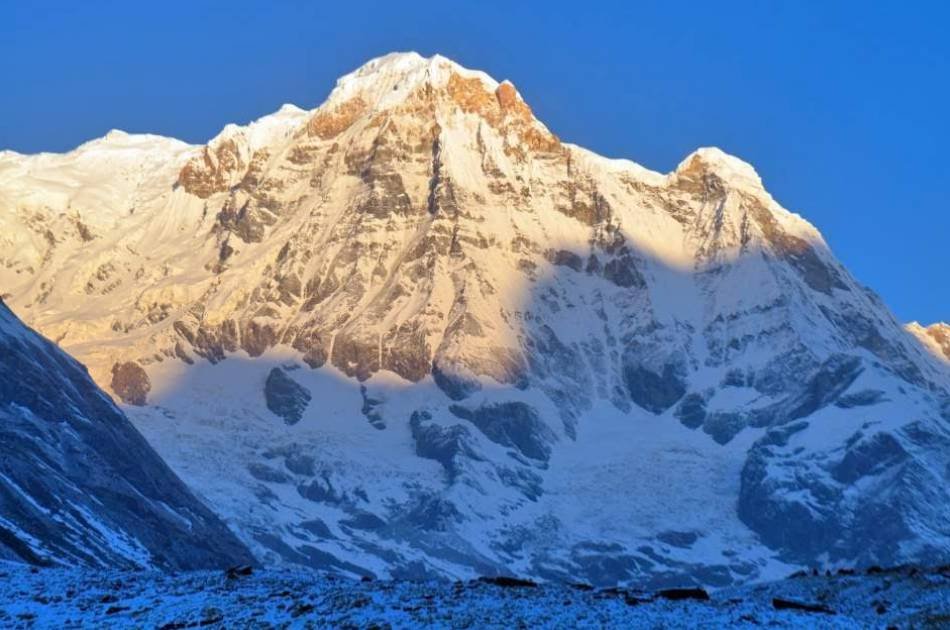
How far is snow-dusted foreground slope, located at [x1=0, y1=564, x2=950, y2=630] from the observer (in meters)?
66.2

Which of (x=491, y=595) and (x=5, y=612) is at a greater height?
(x=491, y=595)

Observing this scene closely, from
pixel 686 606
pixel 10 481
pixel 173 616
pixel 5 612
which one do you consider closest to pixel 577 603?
pixel 686 606

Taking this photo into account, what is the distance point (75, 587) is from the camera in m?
78.1

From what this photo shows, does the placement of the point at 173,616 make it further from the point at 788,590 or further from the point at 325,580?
the point at 788,590

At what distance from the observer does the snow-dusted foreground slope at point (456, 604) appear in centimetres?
6625

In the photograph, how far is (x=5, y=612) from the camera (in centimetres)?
7081

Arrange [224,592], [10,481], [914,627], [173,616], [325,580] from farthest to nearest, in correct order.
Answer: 1. [10,481]
2. [325,580]
3. [224,592]
4. [173,616]
5. [914,627]

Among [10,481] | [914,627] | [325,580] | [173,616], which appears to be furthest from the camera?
[10,481]

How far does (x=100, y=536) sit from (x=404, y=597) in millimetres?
133114

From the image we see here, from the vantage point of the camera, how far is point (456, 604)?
69.9 m

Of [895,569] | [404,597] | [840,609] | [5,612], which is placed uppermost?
[895,569]

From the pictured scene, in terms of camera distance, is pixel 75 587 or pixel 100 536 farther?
pixel 100 536

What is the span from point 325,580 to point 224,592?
6202mm

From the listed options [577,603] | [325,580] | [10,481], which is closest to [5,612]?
[325,580]
